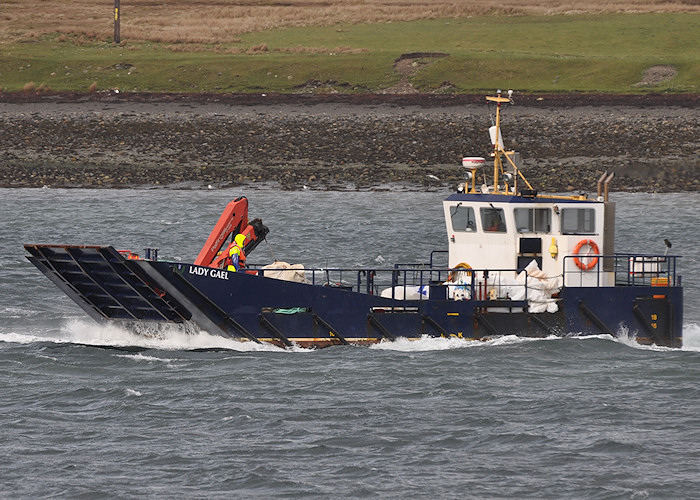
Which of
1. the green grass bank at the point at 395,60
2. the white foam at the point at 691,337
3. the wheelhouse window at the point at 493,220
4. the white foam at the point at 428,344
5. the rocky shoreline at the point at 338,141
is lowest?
the white foam at the point at 691,337

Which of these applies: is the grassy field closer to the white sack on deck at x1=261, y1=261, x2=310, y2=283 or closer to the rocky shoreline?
the rocky shoreline

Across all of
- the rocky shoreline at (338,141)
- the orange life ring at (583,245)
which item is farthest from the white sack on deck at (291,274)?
the rocky shoreline at (338,141)

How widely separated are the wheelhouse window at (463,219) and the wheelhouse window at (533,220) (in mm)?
1043

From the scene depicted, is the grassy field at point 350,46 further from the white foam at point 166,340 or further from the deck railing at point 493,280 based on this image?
the white foam at point 166,340

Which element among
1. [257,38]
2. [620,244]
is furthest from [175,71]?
[620,244]

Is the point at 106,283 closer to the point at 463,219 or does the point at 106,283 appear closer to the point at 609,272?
the point at 463,219

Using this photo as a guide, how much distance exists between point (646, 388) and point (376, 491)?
776 centimetres

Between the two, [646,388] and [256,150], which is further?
[256,150]

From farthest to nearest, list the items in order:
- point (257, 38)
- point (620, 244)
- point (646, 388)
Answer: point (257, 38), point (620, 244), point (646, 388)

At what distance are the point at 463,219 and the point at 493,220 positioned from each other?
0.72m

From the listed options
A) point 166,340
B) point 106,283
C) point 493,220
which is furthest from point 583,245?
point 106,283

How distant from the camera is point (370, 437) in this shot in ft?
72.8

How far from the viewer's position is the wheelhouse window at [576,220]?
29.0m

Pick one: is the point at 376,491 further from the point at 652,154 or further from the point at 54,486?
the point at 652,154
